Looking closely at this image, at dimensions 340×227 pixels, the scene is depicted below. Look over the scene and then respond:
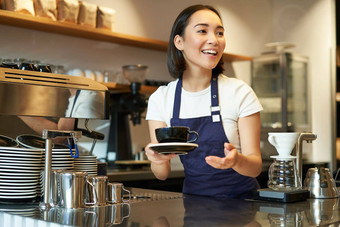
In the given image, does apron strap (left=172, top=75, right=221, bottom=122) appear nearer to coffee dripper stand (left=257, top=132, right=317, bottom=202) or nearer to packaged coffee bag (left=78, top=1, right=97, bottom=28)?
coffee dripper stand (left=257, top=132, right=317, bottom=202)

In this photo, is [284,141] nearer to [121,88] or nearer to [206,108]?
[206,108]

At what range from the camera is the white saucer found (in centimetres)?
160

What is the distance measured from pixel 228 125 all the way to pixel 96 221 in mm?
922

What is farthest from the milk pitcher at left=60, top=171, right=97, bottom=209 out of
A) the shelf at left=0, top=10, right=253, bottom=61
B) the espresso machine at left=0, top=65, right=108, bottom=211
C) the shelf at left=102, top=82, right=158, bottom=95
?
the shelf at left=102, top=82, right=158, bottom=95

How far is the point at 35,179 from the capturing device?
5.83ft

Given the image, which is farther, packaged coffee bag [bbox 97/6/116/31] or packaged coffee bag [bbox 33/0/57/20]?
packaged coffee bag [bbox 97/6/116/31]

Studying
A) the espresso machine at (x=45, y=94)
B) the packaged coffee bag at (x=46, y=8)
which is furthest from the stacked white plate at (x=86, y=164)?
the packaged coffee bag at (x=46, y=8)

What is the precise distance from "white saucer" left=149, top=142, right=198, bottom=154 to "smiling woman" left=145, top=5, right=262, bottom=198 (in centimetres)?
34

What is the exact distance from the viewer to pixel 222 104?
2152mm

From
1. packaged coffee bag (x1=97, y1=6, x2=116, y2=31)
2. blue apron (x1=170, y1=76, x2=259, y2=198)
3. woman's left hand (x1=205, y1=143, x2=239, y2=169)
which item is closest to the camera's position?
woman's left hand (x1=205, y1=143, x2=239, y2=169)

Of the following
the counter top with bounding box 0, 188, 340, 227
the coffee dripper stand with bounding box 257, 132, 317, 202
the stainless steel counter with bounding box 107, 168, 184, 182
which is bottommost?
the stainless steel counter with bounding box 107, 168, 184, 182

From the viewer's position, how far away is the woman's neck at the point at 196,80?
2205 millimetres

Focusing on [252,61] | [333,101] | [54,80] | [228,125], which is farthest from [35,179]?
[333,101]

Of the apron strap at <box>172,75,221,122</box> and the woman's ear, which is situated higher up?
the woman's ear
